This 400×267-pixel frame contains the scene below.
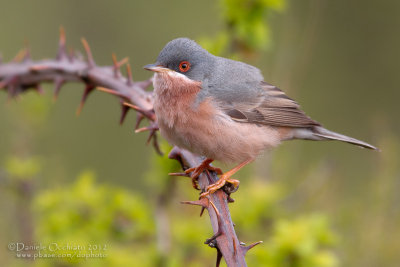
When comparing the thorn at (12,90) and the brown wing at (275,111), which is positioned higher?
the thorn at (12,90)

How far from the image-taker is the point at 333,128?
9.30m

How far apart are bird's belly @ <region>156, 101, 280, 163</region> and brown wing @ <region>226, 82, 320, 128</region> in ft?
0.80

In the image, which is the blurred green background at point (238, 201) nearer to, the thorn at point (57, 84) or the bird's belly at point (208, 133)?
the bird's belly at point (208, 133)

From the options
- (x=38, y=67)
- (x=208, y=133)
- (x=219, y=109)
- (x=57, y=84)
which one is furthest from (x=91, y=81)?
(x=219, y=109)

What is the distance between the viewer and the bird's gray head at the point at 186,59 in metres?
4.36

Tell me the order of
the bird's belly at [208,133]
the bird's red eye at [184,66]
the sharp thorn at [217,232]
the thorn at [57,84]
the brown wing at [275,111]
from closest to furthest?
the sharp thorn at [217,232] < the thorn at [57,84] < the bird's belly at [208,133] < the bird's red eye at [184,66] < the brown wing at [275,111]

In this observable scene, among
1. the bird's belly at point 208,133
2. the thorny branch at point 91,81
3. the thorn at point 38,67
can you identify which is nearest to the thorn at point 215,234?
the thorny branch at point 91,81

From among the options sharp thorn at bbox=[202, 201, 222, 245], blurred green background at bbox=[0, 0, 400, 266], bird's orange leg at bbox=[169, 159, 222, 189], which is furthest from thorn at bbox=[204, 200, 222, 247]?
blurred green background at bbox=[0, 0, 400, 266]

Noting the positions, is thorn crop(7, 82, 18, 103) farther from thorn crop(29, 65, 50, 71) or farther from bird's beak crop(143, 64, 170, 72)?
bird's beak crop(143, 64, 170, 72)

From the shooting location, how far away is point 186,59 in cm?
445

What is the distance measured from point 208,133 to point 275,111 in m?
0.86

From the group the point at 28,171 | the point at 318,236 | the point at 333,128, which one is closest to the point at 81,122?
the point at 333,128

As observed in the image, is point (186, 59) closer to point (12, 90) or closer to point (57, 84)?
point (57, 84)

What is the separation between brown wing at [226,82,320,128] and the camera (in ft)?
15.3
